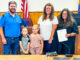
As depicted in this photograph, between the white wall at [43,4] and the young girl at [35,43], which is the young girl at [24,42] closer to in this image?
the young girl at [35,43]

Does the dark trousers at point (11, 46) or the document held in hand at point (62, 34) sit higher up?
the document held in hand at point (62, 34)

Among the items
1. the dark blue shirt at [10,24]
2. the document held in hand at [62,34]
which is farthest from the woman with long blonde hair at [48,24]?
the dark blue shirt at [10,24]

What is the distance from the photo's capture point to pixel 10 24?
3363 millimetres

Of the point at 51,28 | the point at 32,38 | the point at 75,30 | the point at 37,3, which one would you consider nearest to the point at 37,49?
the point at 32,38

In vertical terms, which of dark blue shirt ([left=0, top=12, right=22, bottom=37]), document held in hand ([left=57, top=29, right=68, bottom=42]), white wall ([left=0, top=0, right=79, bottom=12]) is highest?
white wall ([left=0, top=0, right=79, bottom=12])

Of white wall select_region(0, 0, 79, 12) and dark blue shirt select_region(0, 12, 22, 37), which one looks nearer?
dark blue shirt select_region(0, 12, 22, 37)

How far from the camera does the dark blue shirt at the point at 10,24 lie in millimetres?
3363

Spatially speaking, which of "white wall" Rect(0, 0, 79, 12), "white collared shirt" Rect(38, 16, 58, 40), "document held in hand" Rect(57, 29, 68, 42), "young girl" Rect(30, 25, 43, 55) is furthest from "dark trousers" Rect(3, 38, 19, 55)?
"white wall" Rect(0, 0, 79, 12)

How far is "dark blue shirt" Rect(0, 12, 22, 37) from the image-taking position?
3.36m

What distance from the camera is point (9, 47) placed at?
11.3 ft

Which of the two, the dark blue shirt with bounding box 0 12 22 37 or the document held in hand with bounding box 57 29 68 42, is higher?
the dark blue shirt with bounding box 0 12 22 37

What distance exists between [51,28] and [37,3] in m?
3.62

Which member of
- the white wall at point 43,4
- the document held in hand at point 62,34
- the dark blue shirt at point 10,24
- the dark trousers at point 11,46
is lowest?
the dark trousers at point 11,46

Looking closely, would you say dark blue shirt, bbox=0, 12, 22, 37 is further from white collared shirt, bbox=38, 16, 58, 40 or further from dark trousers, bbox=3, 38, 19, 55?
white collared shirt, bbox=38, 16, 58, 40
